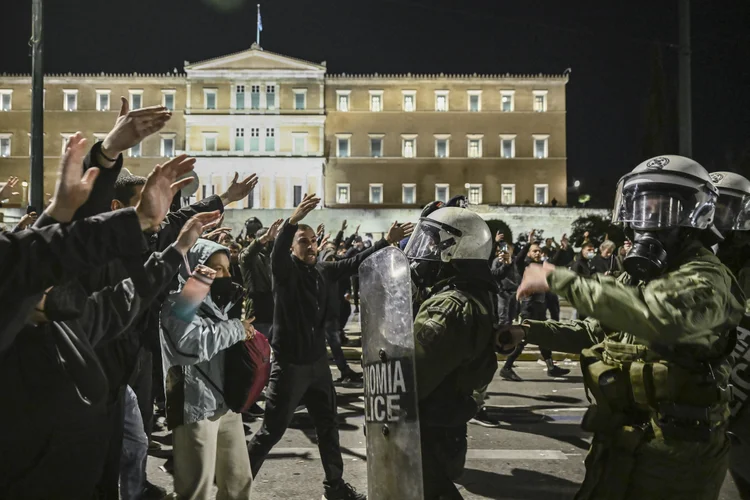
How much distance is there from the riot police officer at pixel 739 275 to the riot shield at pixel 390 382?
167cm

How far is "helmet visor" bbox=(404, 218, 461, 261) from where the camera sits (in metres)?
3.38

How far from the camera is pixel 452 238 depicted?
336cm

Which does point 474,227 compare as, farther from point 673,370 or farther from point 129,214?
point 129,214

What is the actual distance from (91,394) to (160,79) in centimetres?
5774

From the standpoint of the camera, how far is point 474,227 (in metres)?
3.38

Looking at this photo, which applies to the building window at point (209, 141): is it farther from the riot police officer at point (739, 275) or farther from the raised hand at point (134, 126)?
the raised hand at point (134, 126)

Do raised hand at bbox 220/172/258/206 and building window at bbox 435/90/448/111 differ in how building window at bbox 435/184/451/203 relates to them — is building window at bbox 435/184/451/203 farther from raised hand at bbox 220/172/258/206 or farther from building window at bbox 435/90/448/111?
raised hand at bbox 220/172/258/206

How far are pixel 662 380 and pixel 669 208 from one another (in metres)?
0.64

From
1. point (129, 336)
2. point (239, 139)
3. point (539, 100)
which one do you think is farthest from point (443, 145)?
point (129, 336)

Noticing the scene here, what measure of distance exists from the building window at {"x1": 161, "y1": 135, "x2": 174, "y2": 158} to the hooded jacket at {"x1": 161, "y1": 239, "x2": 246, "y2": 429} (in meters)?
55.2

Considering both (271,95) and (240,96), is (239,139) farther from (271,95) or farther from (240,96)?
(271,95)

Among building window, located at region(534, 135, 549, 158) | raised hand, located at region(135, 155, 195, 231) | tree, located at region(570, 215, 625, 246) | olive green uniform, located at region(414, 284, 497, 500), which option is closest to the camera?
raised hand, located at region(135, 155, 195, 231)

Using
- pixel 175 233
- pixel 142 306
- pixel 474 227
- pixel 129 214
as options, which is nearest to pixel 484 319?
pixel 474 227

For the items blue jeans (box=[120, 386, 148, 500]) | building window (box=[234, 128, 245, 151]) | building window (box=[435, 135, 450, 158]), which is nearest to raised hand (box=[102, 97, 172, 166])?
blue jeans (box=[120, 386, 148, 500])
